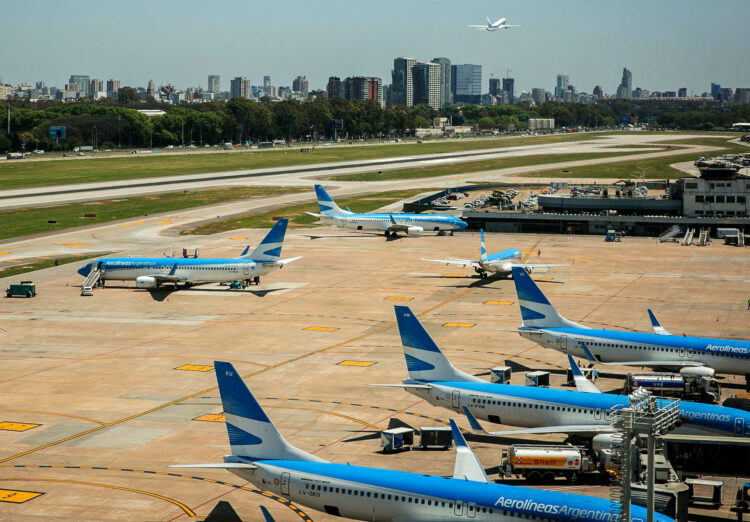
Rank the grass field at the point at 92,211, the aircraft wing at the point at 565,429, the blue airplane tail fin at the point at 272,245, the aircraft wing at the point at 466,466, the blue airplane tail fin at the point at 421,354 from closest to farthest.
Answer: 1. the aircraft wing at the point at 466,466
2. the aircraft wing at the point at 565,429
3. the blue airplane tail fin at the point at 421,354
4. the blue airplane tail fin at the point at 272,245
5. the grass field at the point at 92,211

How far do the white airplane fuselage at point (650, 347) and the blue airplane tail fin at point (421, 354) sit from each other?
15941 millimetres

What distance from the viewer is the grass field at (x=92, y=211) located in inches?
5906

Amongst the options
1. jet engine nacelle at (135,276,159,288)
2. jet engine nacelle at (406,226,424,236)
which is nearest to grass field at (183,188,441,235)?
jet engine nacelle at (406,226,424,236)

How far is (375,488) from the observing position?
3500cm

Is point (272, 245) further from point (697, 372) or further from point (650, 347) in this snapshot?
point (697, 372)

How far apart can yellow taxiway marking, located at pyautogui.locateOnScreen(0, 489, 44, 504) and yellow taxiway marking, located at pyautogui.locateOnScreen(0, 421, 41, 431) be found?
999 cm

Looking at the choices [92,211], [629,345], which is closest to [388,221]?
[92,211]

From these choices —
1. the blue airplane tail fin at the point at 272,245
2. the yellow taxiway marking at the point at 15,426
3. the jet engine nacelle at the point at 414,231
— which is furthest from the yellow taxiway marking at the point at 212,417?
the jet engine nacelle at the point at 414,231

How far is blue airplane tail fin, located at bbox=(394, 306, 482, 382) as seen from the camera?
47656 millimetres

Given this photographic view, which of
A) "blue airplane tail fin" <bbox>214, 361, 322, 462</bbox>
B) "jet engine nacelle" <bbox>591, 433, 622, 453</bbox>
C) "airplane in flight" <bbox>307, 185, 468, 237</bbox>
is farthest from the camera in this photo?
"airplane in flight" <bbox>307, 185, 468, 237</bbox>

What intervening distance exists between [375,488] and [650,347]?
3239 cm

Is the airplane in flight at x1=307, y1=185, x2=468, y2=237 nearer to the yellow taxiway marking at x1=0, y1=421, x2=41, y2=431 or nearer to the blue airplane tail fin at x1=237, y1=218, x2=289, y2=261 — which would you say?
the blue airplane tail fin at x1=237, y1=218, x2=289, y2=261

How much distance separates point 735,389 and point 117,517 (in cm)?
4206

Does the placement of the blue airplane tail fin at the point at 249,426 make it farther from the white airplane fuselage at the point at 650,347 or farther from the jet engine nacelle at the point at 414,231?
the jet engine nacelle at the point at 414,231
